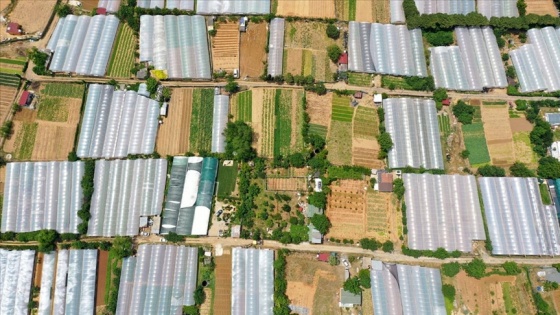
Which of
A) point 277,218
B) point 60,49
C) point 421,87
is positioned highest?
point 60,49

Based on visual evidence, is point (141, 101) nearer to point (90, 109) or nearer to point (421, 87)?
point (90, 109)

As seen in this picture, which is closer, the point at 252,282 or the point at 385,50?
the point at 252,282

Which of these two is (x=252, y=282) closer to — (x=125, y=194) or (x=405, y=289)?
(x=405, y=289)

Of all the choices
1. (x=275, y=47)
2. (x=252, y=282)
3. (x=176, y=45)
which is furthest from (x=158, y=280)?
(x=275, y=47)

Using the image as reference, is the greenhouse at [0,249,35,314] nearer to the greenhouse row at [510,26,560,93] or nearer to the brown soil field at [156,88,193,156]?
the brown soil field at [156,88,193,156]

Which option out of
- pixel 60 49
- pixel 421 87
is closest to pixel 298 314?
pixel 421 87

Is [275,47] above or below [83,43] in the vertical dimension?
below

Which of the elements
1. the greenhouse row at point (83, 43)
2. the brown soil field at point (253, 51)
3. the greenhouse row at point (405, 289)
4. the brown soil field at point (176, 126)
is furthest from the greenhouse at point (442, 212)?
the greenhouse row at point (83, 43)
